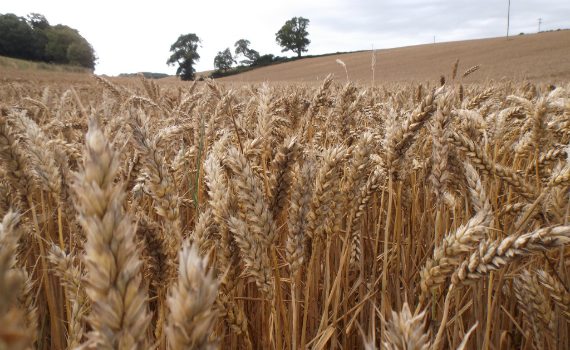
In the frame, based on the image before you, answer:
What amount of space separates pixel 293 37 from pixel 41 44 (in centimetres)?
4438

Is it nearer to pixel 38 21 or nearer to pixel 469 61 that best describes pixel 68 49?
pixel 38 21

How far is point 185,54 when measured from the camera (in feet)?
243


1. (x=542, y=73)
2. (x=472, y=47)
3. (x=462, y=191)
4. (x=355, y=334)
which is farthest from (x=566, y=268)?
(x=472, y=47)

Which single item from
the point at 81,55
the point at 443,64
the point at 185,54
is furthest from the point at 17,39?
the point at 443,64

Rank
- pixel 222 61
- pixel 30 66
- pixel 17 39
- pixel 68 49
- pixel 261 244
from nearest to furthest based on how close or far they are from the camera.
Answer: pixel 261 244 → pixel 30 66 → pixel 68 49 → pixel 17 39 → pixel 222 61

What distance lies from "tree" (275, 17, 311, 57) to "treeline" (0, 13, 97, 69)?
122ft

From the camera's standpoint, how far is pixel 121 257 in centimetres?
43

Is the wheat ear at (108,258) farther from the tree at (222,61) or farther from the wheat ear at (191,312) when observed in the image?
the tree at (222,61)

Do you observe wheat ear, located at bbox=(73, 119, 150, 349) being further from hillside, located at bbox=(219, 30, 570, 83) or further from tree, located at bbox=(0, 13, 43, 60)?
tree, located at bbox=(0, 13, 43, 60)

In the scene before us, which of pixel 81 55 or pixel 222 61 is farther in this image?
pixel 222 61

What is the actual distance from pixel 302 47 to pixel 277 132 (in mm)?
81684

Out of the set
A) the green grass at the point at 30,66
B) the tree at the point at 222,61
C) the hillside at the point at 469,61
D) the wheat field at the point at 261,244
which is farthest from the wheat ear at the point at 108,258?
the tree at the point at 222,61

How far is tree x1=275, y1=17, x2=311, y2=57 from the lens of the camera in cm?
7919

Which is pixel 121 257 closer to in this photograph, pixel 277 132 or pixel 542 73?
pixel 277 132
